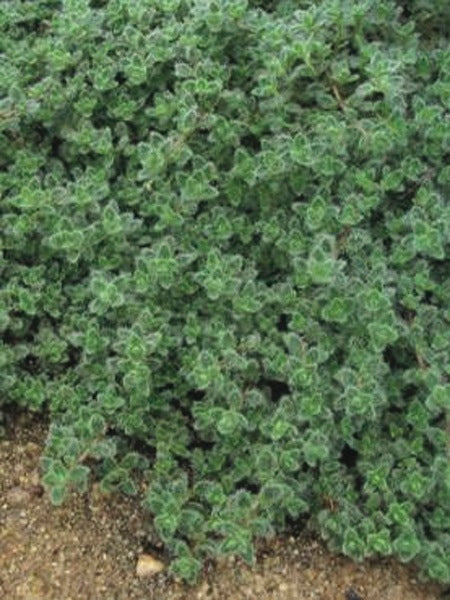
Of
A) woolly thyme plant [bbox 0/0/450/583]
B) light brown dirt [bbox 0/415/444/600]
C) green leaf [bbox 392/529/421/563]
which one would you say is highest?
woolly thyme plant [bbox 0/0/450/583]

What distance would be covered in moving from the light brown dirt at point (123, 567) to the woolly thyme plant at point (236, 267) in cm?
8

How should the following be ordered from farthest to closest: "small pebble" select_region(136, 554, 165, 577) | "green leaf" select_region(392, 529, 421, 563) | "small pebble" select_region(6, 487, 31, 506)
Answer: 1. "small pebble" select_region(6, 487, 31, 506)
2. "small pebble" select_region(136, 554, 165, 577)
3. "green leaf" select_region(392, 529, 421, 563)

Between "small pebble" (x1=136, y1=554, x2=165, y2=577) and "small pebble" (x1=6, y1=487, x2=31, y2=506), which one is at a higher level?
"small pebble" (x1=6, y1=487, x2=31, y2=506)

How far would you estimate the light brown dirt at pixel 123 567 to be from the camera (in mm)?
2939

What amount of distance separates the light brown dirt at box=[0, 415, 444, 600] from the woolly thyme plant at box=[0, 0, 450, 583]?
0.27 feet

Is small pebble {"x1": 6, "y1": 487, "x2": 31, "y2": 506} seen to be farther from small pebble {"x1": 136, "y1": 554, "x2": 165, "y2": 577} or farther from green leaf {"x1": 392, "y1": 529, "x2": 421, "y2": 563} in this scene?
green leaf {"x1": 392, "y1": 529, "x2": 421, "y2": 563}

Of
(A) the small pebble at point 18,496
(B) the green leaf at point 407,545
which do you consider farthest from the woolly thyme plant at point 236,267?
(A) the small pebble at point 18,496

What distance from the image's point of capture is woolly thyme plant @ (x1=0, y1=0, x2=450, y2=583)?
9.78 ft

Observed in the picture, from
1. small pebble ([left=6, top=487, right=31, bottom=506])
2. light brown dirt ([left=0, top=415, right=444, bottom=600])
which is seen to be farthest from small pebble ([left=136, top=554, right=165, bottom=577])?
small pebble ([left=6, top=487, right=31, bottom=506])

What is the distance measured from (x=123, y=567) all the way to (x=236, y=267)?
832 mm

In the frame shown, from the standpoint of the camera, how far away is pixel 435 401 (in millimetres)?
2951

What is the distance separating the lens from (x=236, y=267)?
315 centimetres

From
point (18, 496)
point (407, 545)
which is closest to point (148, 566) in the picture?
point (18, 496)

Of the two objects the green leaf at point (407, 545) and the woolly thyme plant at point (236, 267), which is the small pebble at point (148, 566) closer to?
the woolly thyme plant at point (236, 267)
